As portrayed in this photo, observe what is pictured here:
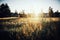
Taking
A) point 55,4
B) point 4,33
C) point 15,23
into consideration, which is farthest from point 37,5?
point 4,33

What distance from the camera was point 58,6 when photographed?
130 inches

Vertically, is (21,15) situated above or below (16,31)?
above

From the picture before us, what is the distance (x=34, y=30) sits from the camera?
10.2 ft

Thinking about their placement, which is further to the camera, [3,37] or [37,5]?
[37,5]

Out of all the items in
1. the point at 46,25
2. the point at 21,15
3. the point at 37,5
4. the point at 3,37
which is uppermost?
the point at 37,5

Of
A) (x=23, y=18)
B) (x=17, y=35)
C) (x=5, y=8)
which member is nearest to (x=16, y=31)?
(x=17, y=35)

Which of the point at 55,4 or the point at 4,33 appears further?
Answer: the point at 55,4

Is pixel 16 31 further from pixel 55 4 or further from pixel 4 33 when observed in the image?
pixel 55 4

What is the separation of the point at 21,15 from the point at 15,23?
209 millimetres

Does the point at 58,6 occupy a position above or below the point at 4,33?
above

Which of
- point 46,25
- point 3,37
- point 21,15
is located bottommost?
point 3,37

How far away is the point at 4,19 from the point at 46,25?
35.1 inches

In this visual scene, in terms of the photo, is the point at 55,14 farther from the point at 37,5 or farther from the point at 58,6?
the point at 37,5

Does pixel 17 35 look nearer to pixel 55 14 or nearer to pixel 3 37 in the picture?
pixel 3 37
